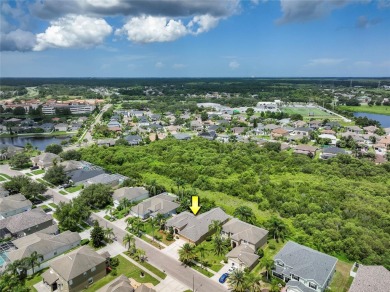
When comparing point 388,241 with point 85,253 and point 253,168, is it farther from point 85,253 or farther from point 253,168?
point 85,253

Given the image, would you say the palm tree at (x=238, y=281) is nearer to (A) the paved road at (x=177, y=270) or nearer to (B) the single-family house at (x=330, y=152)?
(A) the paved road at (x=177, y=270)

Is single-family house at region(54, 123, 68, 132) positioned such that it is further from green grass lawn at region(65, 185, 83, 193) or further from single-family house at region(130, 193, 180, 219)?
single-family house at region(130, 193, 180, 219)

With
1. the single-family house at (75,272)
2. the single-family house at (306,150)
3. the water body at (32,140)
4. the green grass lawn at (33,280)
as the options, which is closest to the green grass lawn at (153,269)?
the single-family house at (75,272)

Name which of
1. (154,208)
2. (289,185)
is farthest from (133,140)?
(289,185)

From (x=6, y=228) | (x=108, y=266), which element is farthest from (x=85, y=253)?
(x=6, y=228)

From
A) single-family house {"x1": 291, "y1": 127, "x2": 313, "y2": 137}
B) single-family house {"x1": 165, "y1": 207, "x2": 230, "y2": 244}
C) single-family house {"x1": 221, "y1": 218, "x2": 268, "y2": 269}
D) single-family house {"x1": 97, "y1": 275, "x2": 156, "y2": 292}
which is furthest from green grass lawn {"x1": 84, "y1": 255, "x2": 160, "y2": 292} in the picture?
single-family house {"x1": 291, "y1": 127, "x2": 313, "y2": 137}

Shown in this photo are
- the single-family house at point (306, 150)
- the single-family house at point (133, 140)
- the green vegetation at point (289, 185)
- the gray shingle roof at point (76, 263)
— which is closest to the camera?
the gray shingle roof at point (76, 263)

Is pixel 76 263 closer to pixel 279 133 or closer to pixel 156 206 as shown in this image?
pixel 156 206
